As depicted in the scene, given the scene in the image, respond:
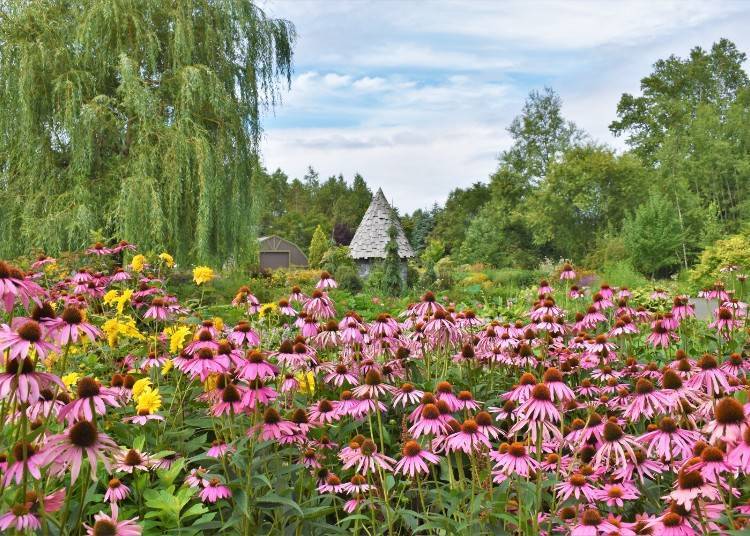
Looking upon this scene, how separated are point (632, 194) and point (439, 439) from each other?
915 inches

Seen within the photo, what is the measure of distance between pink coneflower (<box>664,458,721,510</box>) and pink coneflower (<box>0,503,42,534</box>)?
1.08m

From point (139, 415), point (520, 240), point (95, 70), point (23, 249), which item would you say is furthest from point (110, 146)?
point (520, 240)

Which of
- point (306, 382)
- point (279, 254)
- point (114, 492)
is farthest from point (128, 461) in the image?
point (279, 254)

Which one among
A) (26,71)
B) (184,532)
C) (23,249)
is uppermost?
(26,71)

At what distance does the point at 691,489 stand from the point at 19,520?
113 centimetres

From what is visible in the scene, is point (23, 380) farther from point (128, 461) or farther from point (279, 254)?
point (279, 254)

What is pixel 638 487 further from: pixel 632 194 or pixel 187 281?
pixel 632 194

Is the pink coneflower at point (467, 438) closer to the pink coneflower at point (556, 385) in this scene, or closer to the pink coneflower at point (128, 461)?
the pink coneflower at point (556, 385)

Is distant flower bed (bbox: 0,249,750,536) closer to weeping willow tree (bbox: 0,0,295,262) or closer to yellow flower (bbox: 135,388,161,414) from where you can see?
yellow flower (bbox: 135,388,161,414)

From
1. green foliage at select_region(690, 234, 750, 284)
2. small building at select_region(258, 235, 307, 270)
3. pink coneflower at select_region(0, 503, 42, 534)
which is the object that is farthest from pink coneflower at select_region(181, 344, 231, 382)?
small building at select_region(258, 235, 307, 270)

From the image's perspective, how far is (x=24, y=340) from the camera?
1.06m

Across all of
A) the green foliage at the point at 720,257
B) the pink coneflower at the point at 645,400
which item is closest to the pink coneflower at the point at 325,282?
the pink coneflower at the point at 645,400

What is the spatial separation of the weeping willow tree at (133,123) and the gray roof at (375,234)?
628 centimetres

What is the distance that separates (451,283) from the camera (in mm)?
12664
